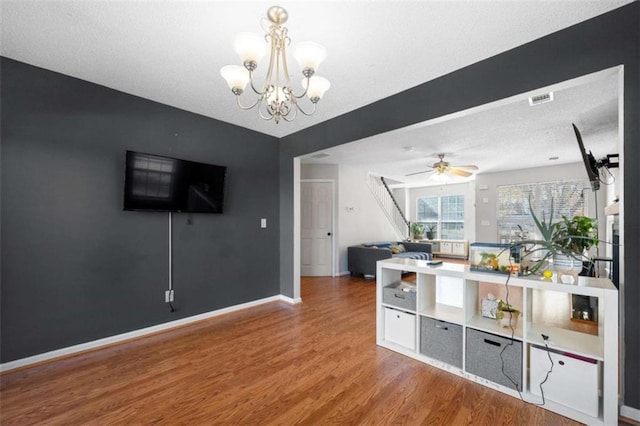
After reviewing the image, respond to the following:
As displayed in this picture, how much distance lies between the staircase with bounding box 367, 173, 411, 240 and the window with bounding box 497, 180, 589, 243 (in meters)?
2.78

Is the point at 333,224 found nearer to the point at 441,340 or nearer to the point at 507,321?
the point at 441,340

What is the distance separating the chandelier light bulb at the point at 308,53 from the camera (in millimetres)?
1578

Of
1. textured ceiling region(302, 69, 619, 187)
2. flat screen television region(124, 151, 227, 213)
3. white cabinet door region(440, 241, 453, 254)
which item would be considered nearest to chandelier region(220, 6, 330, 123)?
textured ceiling region(302, 69, 619, 187)

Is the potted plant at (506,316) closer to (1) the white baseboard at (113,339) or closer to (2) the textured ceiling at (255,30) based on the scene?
(2) the textured ceiling at (255,30)

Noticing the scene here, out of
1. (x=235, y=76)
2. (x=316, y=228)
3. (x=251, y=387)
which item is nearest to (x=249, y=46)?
(x=235, y=76)

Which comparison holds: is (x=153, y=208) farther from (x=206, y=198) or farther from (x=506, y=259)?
(x=506, y=259)

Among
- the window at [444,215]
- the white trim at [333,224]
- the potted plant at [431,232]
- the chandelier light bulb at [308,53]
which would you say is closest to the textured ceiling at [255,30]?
the chandelier light bulb at [308,53]

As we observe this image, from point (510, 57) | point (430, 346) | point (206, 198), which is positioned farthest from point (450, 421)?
point (206, 198)

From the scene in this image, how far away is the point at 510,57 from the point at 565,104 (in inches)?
60.2

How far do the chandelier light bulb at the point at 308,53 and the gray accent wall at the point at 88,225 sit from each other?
2.37 metres

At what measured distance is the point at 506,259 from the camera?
6.92ft

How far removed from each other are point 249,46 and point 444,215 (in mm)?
9346

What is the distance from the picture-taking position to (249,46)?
1546mm

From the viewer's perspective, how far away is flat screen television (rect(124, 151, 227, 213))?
2.83 meters
